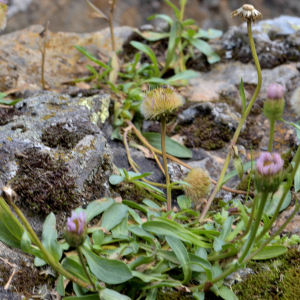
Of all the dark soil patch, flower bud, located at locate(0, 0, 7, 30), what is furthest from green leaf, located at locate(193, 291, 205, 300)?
flower bud, located at locate(0, 0, 7, 30)

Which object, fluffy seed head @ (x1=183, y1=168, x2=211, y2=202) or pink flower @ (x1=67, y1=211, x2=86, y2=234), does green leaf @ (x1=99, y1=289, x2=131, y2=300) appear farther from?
fluffy seed head @ (x1=183, y1=168, x2=211, y2=202)

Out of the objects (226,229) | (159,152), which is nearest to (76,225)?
(226,229)

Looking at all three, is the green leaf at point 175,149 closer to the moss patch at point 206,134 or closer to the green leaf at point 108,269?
the moss patch at point 206,134

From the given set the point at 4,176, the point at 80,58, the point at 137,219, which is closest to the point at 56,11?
the point at 80,58

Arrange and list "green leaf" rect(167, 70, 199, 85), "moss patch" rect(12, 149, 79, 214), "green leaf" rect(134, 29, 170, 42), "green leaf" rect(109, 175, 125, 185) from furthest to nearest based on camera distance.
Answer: "green leaf" rect(134, 29, 170, 42) < "green leaf" rect(167, 70, 199, 85) < "green leaf" rect(109, 175, 125, 185) < "moss patch" rect(12, 149, 79, 214)

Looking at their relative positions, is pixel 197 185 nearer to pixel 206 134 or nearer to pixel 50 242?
pixel 206 134

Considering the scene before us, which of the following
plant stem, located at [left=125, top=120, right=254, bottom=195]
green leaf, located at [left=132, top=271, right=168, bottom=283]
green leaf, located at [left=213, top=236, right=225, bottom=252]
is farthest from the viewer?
plant stem, located at [left=125, top=120, right=254, bottom=195]
